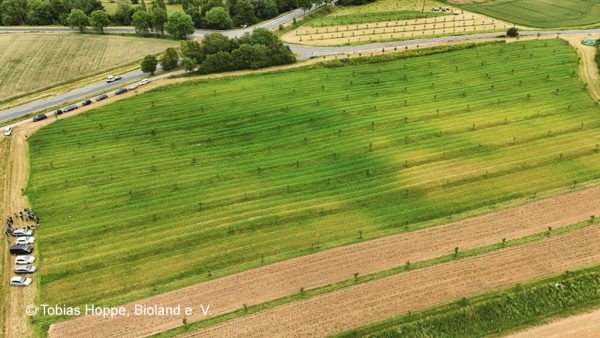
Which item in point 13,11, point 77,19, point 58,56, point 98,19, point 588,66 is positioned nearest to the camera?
point 588,66

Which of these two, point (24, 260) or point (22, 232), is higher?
point (22, 232)

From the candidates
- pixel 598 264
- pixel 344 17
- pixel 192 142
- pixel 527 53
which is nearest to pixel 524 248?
pixel 598 264

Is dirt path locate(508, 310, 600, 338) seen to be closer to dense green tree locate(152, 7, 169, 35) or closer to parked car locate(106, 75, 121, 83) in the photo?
parked car locate(106, 75, 121, 83)

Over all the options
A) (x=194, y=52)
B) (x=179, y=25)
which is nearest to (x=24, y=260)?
(x=194, y=52)

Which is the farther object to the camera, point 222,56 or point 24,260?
point 222,56

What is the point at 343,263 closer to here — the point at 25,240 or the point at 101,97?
the point at 25,240

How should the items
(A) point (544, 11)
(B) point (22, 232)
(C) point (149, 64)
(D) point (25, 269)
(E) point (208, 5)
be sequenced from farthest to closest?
(E) point (208, 5)
(A) point (544, 11)
(C) point (149, 64)
(B) point (22, 232)
(D) point (25, 269)

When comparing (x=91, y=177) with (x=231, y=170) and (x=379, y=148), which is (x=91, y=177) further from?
(x=379, y=148)
